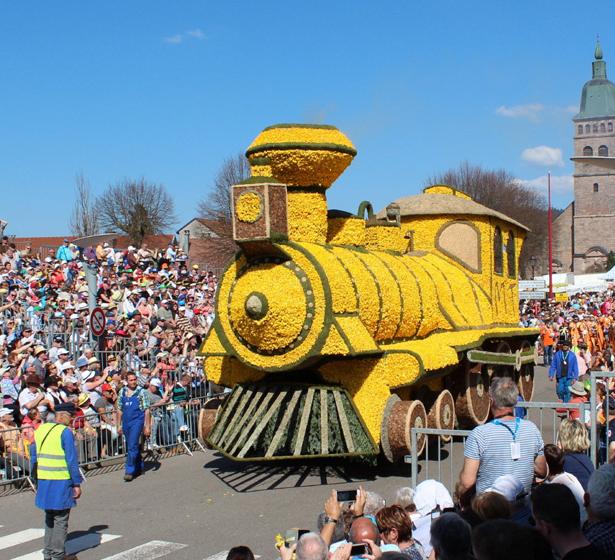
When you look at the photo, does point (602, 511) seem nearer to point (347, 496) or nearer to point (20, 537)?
point (347, 496)

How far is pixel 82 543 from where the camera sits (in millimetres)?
8414

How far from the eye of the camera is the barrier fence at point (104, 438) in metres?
10.8

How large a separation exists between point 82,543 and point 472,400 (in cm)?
702

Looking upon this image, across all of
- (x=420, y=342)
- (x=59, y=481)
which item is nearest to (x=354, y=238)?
(x=420, y=342)

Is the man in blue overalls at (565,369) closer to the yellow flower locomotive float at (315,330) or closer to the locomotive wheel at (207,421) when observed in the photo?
the yellow flower locomotive float at (315,330)

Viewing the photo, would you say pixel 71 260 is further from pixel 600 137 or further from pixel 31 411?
pixel 600 137

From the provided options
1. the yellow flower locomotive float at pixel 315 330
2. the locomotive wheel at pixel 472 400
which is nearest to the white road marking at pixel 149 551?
the yellow flower locomotive float at pixel 315 330

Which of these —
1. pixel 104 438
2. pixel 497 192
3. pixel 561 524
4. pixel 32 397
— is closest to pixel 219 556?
pixel 561 524

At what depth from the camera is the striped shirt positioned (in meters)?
5.74

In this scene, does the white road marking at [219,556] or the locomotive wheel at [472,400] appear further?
the locomotive wheel at [472,400]

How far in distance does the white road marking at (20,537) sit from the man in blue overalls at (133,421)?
2.53m

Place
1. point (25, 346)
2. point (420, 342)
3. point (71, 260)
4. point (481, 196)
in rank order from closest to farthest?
point (420, 342)
point (25, 346)
point (71, 260)
point (481, 196)

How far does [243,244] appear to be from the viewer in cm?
1021

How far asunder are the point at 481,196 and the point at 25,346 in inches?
1646
